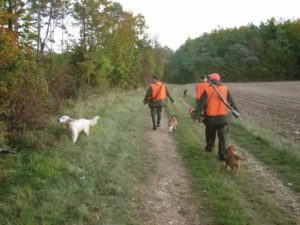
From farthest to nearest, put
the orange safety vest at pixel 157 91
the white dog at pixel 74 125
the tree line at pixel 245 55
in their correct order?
the tree line at pixel 245 55 < the orange safety vest at pixel 157 91 < the white dog at pixel 74 125

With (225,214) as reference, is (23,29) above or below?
above

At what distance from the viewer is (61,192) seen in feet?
20.7

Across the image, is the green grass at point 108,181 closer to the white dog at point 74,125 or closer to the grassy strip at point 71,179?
the grassy strip at point 71,179

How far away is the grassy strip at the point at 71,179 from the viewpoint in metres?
5.68

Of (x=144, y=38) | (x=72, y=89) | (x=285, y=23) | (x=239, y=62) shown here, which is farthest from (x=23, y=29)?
(x=285, y=23)

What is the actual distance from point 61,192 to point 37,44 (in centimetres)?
992

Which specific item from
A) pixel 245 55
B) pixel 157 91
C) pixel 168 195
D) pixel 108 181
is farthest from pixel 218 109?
pixel 245 55

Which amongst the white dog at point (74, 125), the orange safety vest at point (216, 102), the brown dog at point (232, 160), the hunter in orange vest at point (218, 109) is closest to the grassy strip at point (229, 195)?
the brown dog at point (232, 160)

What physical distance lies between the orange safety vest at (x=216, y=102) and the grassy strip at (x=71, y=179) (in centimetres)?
210

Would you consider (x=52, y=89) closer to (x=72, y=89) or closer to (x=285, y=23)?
(x=72, y=89)

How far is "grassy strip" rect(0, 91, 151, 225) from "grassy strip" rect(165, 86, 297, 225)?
1.23 m

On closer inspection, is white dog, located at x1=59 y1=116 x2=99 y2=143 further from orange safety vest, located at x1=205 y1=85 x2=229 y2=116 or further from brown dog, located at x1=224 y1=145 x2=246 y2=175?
brown dog, located at x1=224 y1=145 x2=246 y2=175

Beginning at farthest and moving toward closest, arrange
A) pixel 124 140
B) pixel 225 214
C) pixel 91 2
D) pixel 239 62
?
pixel 239 62, pixel 91 2, pixel 124 140, pixel 225 214

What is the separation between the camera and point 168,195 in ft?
22.3
